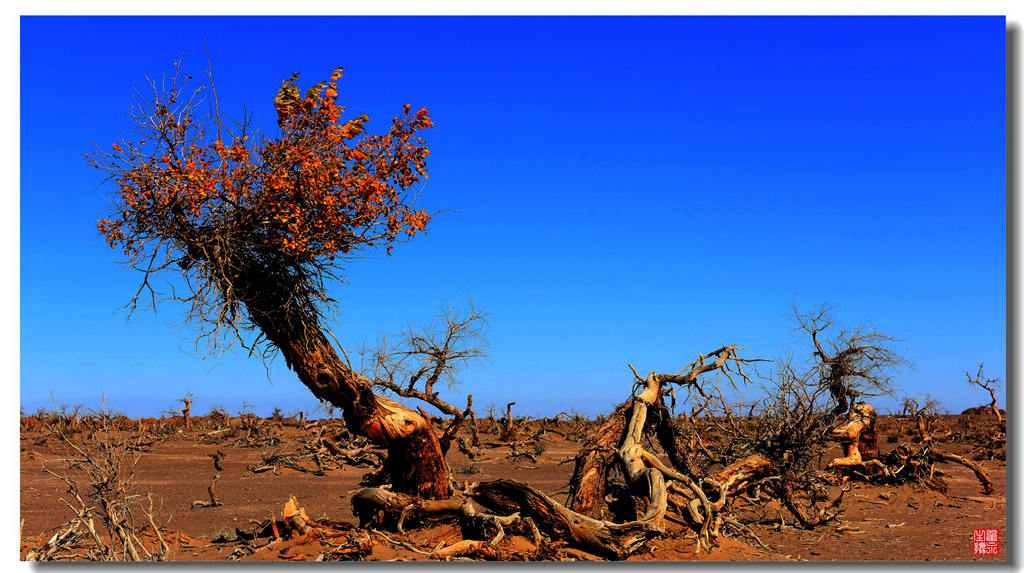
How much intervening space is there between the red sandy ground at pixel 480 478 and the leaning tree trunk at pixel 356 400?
3.85ft

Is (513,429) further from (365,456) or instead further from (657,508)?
(657,508)

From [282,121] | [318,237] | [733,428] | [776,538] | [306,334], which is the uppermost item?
[282,121]

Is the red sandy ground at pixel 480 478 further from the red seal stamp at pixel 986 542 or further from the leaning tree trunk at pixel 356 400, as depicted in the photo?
the leaning tree trunk at pixel 356 400

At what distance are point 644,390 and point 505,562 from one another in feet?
15.8

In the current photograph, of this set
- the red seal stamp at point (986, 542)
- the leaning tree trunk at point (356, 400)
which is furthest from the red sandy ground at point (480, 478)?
the leaning tree trunk at point (356, 400)

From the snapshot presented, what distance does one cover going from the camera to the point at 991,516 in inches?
523

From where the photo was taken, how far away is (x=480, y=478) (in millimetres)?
19625


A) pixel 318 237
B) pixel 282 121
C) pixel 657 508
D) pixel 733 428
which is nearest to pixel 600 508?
pixel 657 508

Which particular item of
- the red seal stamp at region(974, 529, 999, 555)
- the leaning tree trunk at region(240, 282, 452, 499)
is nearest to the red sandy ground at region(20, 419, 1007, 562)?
the red seal stamp at region(974, 529, 999, 555)

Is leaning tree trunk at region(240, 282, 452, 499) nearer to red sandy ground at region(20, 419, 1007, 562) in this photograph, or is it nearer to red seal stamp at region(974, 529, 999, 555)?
red sandy ground at region(20, 419, 1007, 562)

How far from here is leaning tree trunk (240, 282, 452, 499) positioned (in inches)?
363

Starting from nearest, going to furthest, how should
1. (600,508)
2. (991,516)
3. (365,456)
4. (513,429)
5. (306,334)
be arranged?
1. (306,334)
2. (600,508)
3. (991,516)
4. (365,456)
5. (513,429)

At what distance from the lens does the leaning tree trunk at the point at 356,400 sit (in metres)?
9.22

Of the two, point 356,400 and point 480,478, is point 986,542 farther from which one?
point 480,478
